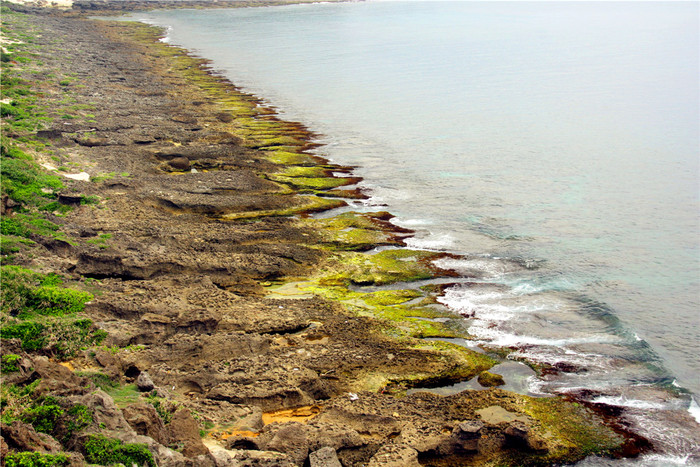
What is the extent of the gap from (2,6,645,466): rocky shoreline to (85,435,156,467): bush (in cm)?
3

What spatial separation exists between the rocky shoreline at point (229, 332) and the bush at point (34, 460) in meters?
0.04

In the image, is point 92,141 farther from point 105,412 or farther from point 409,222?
point 105,412

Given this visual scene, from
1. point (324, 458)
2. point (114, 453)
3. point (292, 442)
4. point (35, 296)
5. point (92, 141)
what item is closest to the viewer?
point (114, 453)

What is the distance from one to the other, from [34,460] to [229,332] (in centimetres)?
709

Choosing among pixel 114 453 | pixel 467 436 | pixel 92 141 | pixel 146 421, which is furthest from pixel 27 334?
pixel 92 141

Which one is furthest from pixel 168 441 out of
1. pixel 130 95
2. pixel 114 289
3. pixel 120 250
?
pixel 130 95

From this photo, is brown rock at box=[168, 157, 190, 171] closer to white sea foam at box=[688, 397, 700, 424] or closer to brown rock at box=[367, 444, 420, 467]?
brown rock at box=[367, 444, 420, 467]

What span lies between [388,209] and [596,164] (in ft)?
52.4

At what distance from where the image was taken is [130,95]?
153 feet

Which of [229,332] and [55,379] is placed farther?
[229,332]

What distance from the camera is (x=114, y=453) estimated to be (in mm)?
9773

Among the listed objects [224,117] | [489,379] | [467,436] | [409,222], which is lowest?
[489,379]

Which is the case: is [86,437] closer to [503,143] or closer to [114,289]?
[114,289]

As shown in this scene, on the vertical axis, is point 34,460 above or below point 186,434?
above
